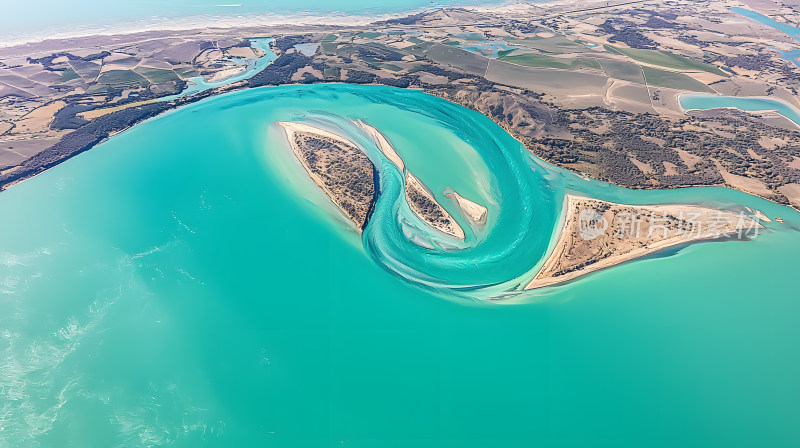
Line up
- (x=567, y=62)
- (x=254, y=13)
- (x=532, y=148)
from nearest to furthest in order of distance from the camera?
(x=532, y=148)
(x=567, y=62)
(x=254, y=13)

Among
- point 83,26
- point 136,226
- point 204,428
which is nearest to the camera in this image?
point 204,428

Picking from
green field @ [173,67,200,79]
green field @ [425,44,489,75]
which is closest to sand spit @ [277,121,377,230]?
green field @ [173,67,200,79]

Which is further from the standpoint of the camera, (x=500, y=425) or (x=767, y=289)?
(x=767, y=289)

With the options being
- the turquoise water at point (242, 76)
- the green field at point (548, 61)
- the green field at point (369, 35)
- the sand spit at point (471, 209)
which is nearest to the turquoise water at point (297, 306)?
the sand spit at point (471, 209)

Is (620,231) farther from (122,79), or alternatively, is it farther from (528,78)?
(122,79)

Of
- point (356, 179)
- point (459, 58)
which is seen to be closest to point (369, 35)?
point (459, 58)

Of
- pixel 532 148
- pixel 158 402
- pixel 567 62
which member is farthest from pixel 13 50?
pixel 567 62

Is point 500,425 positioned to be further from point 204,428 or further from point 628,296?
point 204,428

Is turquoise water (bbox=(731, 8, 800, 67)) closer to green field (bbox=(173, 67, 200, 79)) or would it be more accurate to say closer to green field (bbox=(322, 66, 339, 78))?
green field (bbox=(322, 66, 339, 78))
